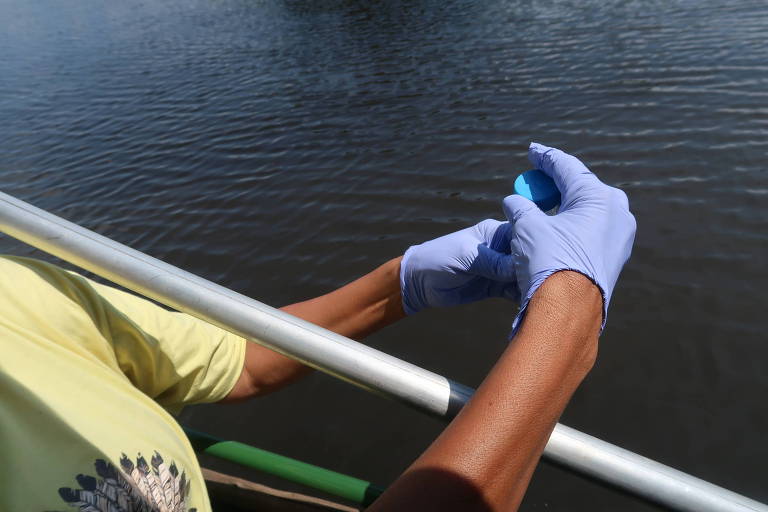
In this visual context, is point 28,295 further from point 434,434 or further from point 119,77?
point 119,77

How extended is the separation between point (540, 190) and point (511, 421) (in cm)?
123

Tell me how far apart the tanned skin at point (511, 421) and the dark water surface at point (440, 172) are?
1.50 m

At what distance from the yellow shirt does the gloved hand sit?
3.04ft

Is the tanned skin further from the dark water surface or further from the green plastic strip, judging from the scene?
the dark water surface

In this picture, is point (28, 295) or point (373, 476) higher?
point (28, 295)

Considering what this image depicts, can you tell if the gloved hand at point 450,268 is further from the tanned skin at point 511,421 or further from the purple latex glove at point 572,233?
the tanned skin at point 511,421

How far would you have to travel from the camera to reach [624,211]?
165cm

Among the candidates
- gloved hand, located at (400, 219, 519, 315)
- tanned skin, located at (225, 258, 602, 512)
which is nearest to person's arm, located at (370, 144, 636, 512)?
tanned skin, located at (225, 258, 602, 512)

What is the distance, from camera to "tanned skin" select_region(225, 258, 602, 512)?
0.82 meters

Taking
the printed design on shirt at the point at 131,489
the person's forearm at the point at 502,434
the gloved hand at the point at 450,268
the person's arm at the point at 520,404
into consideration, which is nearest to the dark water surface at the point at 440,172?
the gloved hand at the point at 450,268

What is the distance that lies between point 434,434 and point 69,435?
9.02ft

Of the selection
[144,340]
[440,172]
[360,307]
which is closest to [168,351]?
[144,340]

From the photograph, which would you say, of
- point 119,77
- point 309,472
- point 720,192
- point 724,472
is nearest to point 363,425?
point 309,472

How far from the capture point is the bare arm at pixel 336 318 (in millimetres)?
1578
